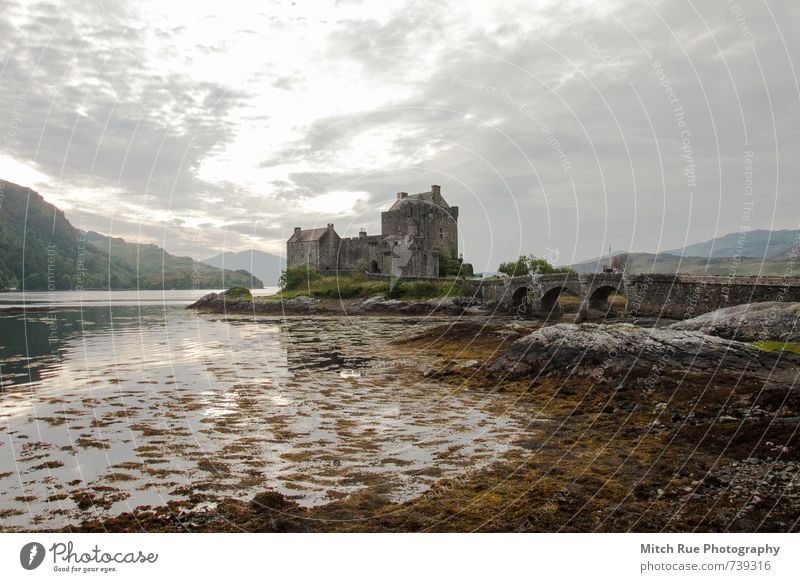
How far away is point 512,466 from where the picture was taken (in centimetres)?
822

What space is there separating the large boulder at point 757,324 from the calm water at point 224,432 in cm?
1351

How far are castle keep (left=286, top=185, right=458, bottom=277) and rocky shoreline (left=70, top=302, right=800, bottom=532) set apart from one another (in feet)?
194

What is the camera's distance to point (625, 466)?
26.6ft

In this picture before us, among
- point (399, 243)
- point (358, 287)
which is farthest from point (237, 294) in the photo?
point (399, 243)

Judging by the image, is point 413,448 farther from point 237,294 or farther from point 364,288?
point 237,294

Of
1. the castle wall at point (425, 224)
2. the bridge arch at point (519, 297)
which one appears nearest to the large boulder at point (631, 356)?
the bridge arch at point (519, 297)

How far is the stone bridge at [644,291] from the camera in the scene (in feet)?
97.6

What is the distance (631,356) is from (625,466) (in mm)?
8190

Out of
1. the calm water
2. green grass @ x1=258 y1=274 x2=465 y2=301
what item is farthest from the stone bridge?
the calm water

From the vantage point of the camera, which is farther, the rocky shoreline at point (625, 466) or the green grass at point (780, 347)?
the green grass at point (780, 347)

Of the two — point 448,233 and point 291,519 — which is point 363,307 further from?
point 291,519

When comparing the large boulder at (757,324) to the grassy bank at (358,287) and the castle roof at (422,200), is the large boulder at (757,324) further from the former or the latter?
the castle roof at (422,200)

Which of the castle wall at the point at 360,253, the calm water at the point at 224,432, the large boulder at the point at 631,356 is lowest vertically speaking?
the calm water at the point at 224,432
